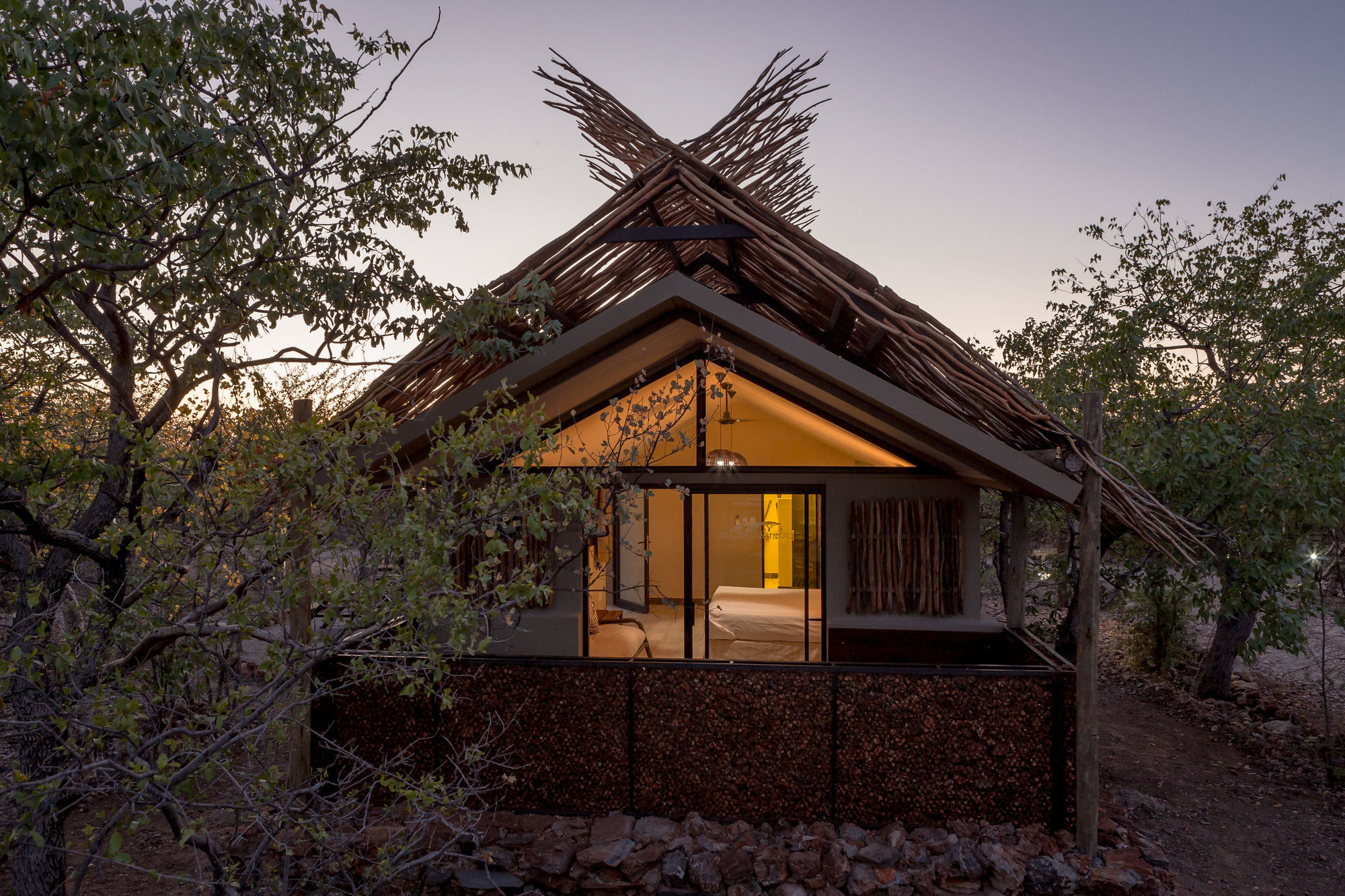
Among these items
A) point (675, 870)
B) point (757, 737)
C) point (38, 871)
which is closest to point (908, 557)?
point (757, 737)

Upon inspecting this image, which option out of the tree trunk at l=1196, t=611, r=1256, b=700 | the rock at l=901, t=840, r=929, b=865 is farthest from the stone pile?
the tree trunk at l=1196, t=611, r=1256, b=700

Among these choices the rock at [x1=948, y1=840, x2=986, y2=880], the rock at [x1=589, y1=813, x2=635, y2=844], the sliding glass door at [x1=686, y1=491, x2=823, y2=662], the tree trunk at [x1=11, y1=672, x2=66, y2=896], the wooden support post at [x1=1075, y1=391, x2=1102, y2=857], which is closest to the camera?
the tree trunk at [x1=11, y1=672, x2=66, y2=896]

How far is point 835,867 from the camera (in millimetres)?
4848

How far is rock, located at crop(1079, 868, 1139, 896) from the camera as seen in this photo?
473cm

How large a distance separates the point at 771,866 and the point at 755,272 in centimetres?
531

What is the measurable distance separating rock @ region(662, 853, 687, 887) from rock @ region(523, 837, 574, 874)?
0.69 meters

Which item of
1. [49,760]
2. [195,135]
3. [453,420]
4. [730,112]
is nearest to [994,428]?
[730,112]

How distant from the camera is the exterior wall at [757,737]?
527 cm

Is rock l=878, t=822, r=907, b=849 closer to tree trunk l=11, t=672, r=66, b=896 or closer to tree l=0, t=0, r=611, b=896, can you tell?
tree l=0, t=0, r=611, b=896

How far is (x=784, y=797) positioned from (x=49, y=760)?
4.96m

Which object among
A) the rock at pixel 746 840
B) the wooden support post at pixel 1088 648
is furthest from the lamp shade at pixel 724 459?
the rock at pixel 746 840

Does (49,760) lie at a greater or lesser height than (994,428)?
lesser

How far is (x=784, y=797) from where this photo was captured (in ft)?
17.6

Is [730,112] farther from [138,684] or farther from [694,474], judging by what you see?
[138,684]
